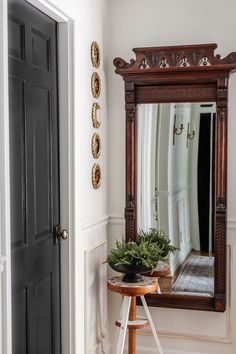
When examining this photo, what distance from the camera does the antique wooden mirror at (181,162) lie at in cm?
298

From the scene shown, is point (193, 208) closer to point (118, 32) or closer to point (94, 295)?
point (94, 295)

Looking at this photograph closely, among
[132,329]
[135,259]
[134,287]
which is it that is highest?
[135,259]

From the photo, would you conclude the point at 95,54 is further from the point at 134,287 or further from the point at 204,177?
the point at 134,287

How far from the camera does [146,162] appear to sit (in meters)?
3.12

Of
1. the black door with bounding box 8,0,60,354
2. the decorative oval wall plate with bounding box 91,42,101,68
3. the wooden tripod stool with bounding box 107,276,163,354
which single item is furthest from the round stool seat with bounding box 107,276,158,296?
the decorative oval wall plate with bounding box 91,42,101,68

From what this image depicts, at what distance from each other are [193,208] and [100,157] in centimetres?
66

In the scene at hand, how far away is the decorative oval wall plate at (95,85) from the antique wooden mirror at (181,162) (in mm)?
158

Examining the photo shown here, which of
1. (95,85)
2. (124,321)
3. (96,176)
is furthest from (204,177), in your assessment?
(124,321)

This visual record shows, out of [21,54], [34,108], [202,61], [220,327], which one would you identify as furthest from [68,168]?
[220,327]

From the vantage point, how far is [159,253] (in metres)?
2.94

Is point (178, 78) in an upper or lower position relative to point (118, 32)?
lower

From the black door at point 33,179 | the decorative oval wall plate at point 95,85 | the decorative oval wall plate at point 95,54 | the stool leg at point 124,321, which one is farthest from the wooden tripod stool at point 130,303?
the decorative oval wall plate at point 95,54

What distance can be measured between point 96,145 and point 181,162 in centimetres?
54

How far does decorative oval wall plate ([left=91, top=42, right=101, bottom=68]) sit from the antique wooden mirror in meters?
0.12
